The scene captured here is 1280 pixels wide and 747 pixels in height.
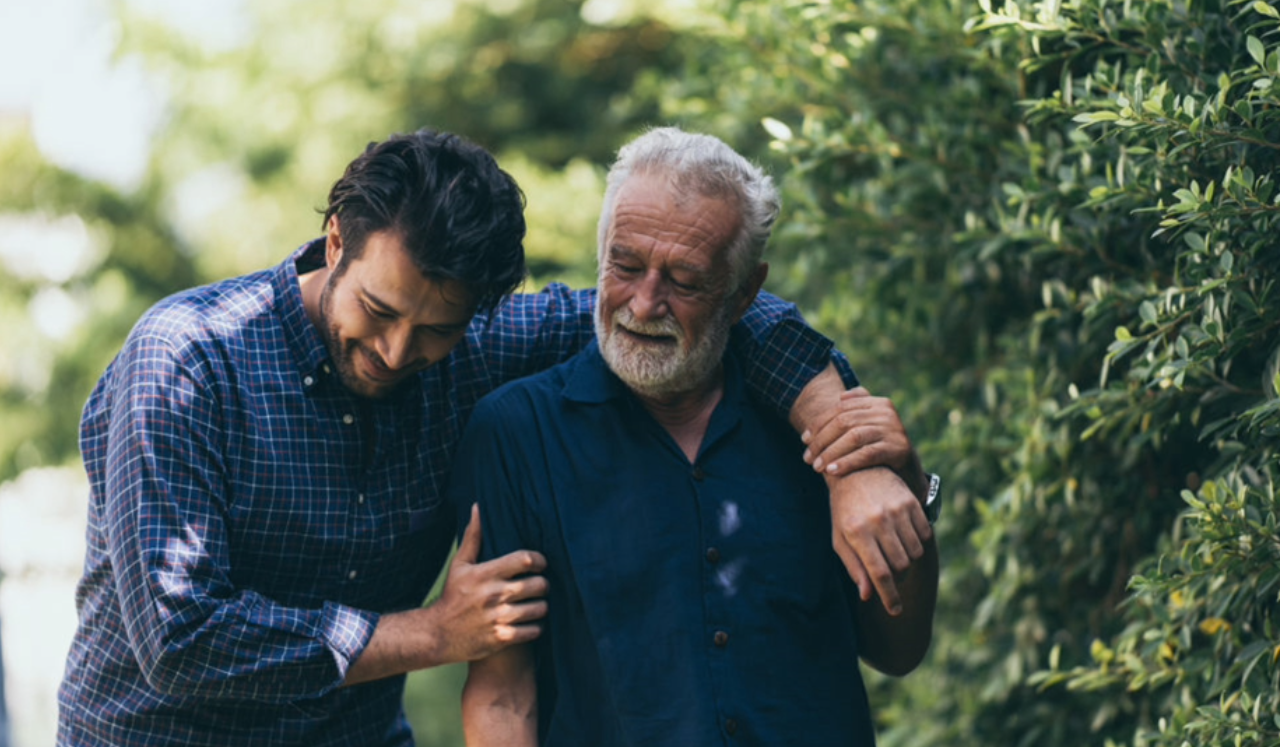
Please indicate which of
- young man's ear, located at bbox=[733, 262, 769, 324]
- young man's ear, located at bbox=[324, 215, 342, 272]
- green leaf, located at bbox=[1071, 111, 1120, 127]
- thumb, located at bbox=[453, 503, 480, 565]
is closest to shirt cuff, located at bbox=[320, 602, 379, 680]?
thumb, located at bbox=[453, 503, 480, 565]

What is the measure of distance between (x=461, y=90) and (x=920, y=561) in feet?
19.1

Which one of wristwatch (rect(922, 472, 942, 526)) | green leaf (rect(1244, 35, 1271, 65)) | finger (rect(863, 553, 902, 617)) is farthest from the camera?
wristwatch (rect(922, 472, 942, 526))

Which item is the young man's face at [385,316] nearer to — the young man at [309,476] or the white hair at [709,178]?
the young man at [309,476]

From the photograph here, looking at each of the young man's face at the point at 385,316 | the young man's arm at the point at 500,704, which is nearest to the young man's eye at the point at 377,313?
the young man's face at the point at 385,316

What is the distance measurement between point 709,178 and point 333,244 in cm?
70

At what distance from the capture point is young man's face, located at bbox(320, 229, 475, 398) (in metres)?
2.44

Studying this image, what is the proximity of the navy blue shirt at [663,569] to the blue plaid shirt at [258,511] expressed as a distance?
15cm

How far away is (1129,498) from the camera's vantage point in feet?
10.5

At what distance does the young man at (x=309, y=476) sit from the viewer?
7.75 feet

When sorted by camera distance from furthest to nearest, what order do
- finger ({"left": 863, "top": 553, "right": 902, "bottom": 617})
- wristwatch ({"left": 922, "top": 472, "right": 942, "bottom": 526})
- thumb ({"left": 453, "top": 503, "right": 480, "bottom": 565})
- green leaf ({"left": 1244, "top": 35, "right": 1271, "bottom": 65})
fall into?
wristwatch ({"left": 922, "top": 472, "right": 942, "bottom": 526})
thumb ({"left": 453, "top": 503, "right": 480, "bottom": 565})
finger ({"left": 863, "top": 553, "right": 902, "bottom": 617})
green leaf ({"left": 1244, "top": 35, "right": 1271, "bottom": 65})

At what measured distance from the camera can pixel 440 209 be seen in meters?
2.46

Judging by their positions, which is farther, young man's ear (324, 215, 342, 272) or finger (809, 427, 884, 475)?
young man's ear (324, 215, 342, 272)

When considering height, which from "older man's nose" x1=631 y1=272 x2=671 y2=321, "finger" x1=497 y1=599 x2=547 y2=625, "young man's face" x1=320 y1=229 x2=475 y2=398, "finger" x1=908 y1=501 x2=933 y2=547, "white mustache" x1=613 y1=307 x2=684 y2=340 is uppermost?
"young man's face" x1=320 y1=229 x2=475 y2=398

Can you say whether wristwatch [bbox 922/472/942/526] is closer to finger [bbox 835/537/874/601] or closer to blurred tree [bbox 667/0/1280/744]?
finger [bbox 835/537/874/601]
